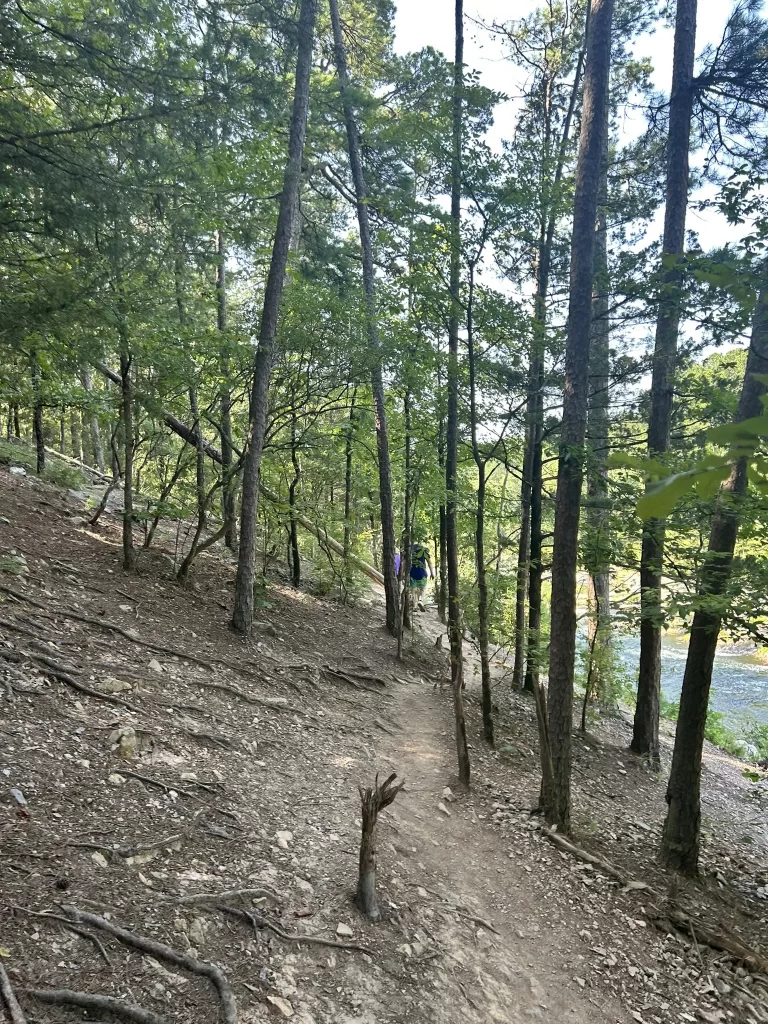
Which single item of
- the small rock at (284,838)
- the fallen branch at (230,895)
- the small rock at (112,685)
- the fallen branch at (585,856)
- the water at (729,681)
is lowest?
the water at (729,681)

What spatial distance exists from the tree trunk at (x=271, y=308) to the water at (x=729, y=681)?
31.6ft

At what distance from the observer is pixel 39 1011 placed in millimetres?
2309

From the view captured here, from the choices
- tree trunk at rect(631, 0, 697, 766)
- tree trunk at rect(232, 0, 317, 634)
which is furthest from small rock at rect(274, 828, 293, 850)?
tree trunk at rect(631, 0, 697, 766)

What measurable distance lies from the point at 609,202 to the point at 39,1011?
39.4 ft

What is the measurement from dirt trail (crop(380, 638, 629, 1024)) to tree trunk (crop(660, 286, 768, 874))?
1782mm

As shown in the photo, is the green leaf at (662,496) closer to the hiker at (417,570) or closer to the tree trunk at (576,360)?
the tree trunk at (576,360)

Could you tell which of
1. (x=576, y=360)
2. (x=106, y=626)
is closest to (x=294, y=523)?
(x=106, y=626)

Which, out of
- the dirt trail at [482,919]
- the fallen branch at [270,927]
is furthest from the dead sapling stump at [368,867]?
the dirt trail at [482,919]

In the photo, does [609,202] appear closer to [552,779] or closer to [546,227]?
[546,227]

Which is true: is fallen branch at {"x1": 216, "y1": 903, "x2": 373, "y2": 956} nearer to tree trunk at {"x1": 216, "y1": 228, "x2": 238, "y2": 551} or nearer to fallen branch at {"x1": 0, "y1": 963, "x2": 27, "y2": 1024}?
fallen branch at {"x1": 0, "y1": 963, "x2": 27, "y2": 1024}

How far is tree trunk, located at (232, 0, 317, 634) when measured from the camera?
7.79 metres

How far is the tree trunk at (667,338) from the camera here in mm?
7727

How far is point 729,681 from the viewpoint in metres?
19.3

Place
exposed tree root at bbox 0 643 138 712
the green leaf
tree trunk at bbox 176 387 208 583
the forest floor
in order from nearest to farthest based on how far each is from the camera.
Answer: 1. the green leaf
2. the forest floor
3. exposed tree root at bbox 0 643 138 712
4. tree trunk at bbox 176 387 208 583
